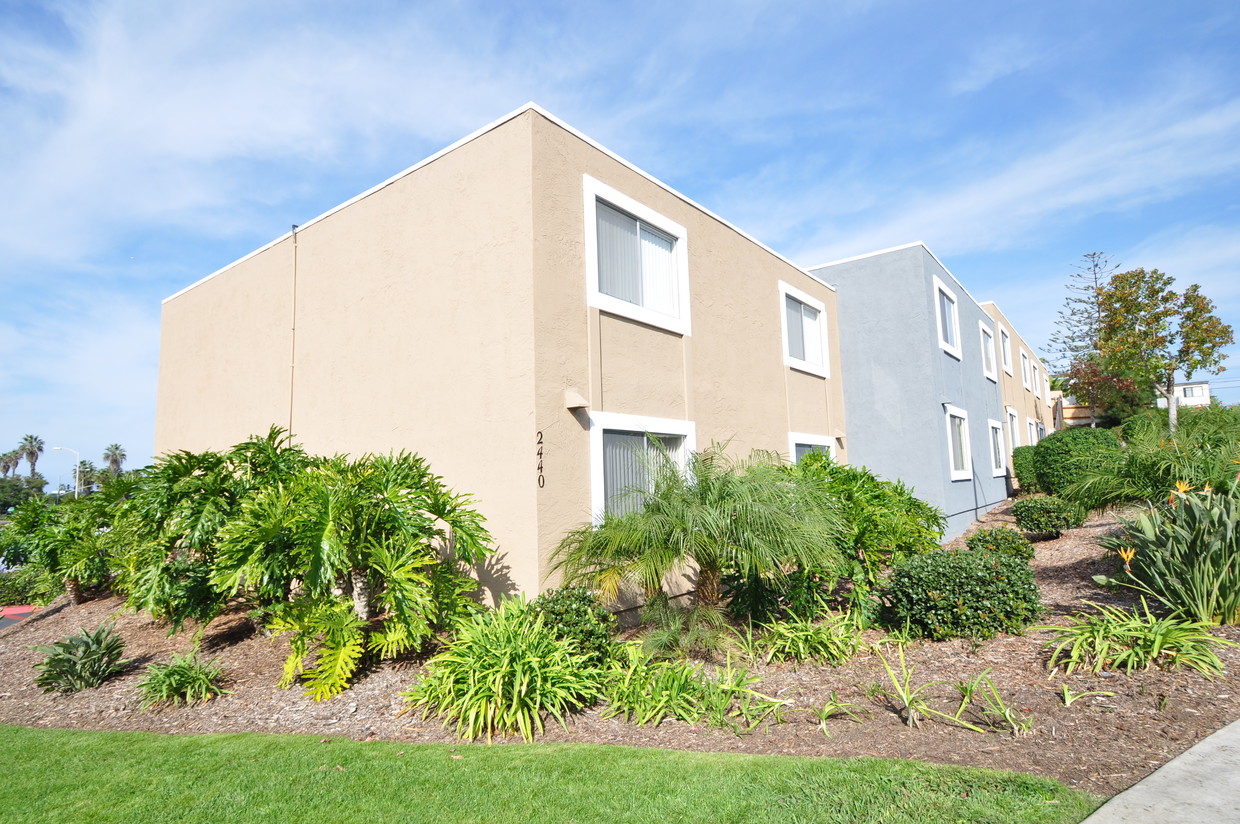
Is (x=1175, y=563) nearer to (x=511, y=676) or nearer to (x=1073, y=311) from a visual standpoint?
(x=511, y=676)

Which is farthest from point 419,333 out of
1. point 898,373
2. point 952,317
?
point 952,317

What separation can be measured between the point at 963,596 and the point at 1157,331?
2681cm

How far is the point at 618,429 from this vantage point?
9102 millimetres

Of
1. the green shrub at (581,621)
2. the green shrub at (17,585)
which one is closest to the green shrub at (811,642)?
the green shrub at (581,621)

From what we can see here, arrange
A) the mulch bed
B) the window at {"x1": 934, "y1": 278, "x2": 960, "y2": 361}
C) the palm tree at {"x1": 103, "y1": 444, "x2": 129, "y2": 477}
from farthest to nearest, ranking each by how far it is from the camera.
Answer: the palm tree at {"x1": 103, "y1": 444, "x2": 129, "y2": 477} → the window at {"x1": 934, "y1": 278, "x2": 960, "y2": 361} → the mulch bed

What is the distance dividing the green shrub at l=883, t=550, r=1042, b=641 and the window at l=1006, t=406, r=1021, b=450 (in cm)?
1995

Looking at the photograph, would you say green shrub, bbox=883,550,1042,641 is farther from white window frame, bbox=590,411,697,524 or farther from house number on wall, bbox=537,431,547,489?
house number on wall, bbox=537,431,547,489

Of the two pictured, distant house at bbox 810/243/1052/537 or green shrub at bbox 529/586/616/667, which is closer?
green shrub at bbox 529/586/616/667

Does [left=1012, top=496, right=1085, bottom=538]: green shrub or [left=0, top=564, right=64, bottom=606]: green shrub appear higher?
[left=1012, top=496, right=1085, bottom=538]: green shrub

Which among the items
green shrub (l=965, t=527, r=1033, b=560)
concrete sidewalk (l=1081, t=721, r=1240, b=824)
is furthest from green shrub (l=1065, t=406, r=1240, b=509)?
concrete sidewalk (l=1081, t=721, r=1240, b=824)

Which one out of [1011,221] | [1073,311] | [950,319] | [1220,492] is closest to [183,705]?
[1220,492]

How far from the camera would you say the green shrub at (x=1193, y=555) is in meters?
6.91

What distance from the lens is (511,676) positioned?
6121 mm

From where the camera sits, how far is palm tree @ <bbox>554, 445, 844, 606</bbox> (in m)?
6.95
